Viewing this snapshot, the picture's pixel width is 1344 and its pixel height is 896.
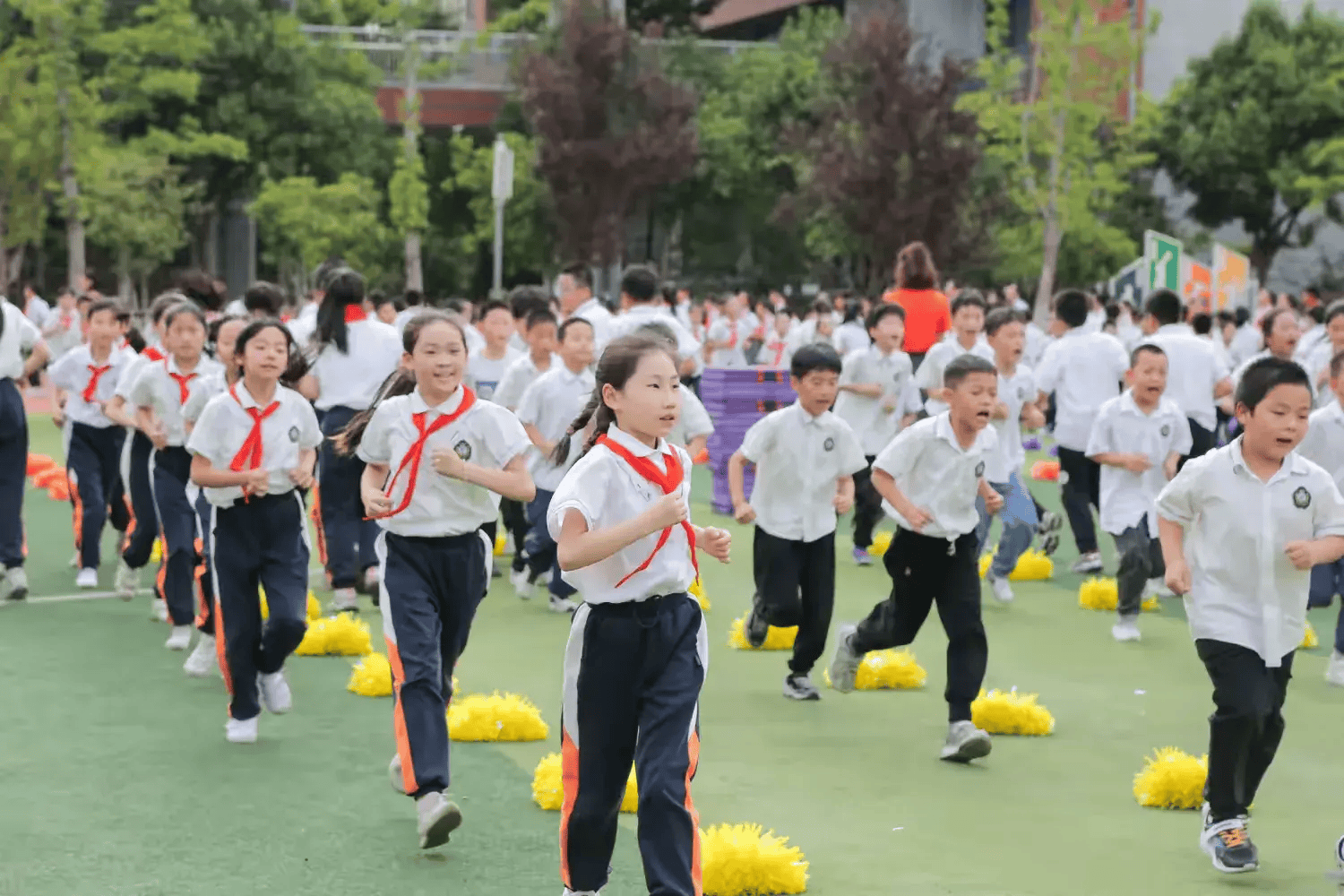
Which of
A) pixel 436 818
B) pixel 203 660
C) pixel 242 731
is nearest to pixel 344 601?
pixel 203 660

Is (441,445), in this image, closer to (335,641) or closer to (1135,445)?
(335,641)

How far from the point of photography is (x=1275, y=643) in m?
5.98

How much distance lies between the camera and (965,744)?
7.39 m

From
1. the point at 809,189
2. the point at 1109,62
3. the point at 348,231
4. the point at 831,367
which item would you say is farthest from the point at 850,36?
the point at 831,367

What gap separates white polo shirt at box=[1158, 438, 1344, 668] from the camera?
6.00m

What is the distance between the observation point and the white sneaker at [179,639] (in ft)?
32.2

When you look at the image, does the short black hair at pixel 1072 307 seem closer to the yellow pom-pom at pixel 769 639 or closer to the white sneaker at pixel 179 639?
the yellow pom-pom at pixel 769 639

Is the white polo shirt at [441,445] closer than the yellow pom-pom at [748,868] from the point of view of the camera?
No

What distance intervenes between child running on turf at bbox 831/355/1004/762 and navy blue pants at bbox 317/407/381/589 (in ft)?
13.6

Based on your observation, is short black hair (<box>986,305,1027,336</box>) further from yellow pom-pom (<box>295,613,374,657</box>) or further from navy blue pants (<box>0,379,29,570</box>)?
navy blue pants (<box>0,379,29,570</box>)

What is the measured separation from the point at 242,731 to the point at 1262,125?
128 ft

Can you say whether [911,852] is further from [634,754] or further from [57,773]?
[57,773]

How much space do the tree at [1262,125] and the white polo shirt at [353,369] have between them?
113ft

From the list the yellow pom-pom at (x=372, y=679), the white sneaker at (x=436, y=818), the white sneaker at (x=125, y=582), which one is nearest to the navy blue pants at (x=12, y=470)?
the white sneaker at (x=125, y=582)
